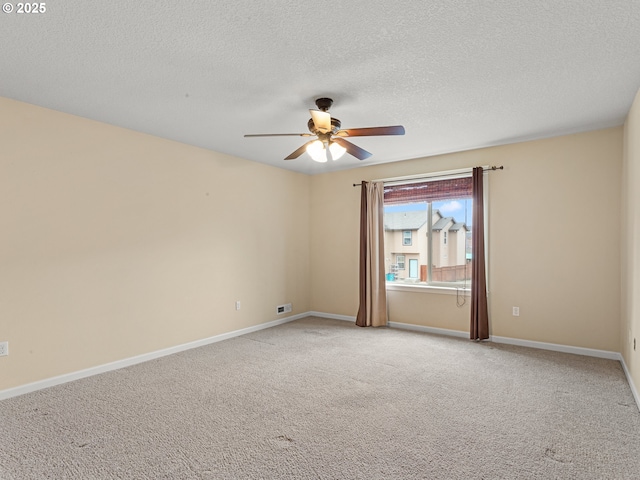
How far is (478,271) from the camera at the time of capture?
448 centimetres

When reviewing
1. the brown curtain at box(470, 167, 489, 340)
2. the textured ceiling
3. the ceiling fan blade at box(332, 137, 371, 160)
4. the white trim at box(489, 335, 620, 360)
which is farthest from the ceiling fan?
the white trim at box(489, 335, 620, 360)

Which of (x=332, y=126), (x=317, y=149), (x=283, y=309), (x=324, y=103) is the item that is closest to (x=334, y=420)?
(x=317, y=149)

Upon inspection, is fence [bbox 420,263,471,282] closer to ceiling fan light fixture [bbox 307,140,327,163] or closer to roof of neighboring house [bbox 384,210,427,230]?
roof of neighboring house [bbox 384,210,427,230]

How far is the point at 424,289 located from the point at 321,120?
3.12m

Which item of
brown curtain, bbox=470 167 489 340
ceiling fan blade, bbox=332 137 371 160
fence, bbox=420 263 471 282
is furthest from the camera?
fence, bbox=420 263 471 282

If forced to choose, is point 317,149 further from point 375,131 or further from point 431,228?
point 431,228

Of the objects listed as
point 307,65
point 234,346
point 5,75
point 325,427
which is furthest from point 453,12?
point 234,346

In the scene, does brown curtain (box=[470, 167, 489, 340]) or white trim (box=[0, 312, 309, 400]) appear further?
brown curtain (box=[470, 167, 489, 340])

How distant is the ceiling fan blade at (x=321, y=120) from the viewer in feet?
9.00

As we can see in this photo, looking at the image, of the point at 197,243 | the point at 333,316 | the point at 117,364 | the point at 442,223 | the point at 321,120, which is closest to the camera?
the point at 321,120

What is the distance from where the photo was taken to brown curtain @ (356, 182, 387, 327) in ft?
17.5

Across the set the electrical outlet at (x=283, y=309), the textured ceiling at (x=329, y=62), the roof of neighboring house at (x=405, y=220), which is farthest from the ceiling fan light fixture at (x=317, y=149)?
the electrical outlet at (x=283, y=309)

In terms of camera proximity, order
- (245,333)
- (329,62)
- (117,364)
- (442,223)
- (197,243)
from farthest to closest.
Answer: (442,223) → (245,333) → (197,243) → (117,364) → (329,62)

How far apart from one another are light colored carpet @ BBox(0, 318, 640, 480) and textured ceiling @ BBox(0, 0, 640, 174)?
2.45 meters
